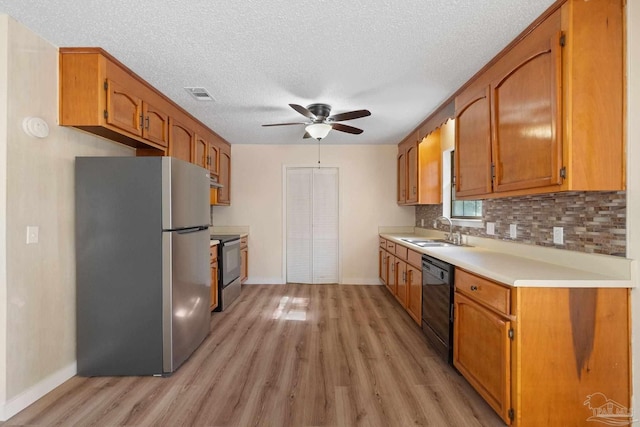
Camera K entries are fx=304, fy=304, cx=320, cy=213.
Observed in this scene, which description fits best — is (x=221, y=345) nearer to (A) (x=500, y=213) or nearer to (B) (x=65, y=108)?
(B) (x=65, y=108)

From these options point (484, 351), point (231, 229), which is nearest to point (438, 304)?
point (484, 351)

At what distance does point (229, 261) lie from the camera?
12.6 feet

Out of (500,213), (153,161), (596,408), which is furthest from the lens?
(500,213)

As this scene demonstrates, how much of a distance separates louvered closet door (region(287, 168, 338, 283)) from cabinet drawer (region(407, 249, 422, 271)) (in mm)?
1901

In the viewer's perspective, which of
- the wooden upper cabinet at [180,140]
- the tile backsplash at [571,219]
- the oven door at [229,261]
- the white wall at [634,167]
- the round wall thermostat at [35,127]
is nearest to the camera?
the white wall at [634,167]

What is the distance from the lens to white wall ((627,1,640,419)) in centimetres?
148

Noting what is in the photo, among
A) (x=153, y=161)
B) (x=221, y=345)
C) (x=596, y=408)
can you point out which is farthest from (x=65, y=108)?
(x=596, y=408)

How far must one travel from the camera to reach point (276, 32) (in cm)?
184

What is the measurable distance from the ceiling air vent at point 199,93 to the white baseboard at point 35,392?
235 cm

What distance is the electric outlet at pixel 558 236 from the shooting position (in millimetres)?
1939

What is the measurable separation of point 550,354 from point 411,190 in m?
2.88

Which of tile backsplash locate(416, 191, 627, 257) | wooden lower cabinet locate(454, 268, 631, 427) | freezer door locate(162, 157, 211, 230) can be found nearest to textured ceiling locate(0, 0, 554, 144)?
freezer door locate(162, 157, 211, 230)

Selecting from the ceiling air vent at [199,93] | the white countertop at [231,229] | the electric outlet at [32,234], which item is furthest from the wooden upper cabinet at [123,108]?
the white countertop at [231,229]

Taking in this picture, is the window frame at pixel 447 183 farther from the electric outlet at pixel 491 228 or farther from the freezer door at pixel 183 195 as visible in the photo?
the freezer door at pixel 183 195
